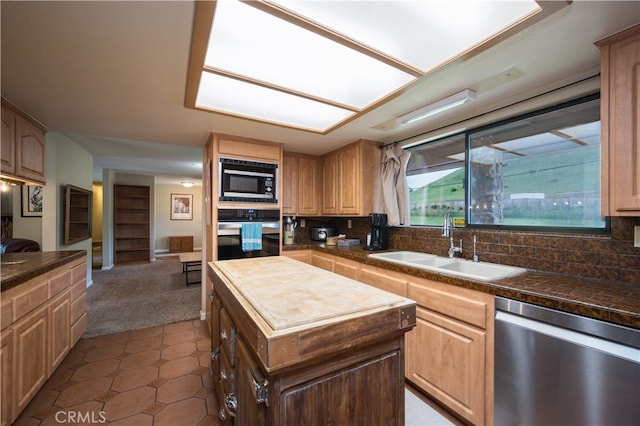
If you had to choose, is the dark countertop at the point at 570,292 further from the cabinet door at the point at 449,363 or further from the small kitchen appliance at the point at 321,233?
the small kitchen appliance at the point at 321,233

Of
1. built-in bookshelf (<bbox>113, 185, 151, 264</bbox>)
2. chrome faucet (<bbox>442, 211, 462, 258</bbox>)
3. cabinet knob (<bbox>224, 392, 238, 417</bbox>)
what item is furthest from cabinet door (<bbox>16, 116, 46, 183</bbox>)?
built-in bookshelf (<bbox>113, 185, 151, 264</bbox>)

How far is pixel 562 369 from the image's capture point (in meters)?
1.22

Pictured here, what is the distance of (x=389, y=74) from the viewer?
62.4 inches

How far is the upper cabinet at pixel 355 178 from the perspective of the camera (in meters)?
3.07

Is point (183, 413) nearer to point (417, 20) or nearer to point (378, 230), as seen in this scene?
point (378, 230)

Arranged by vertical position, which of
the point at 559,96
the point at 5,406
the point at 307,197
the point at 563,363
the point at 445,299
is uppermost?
the point at 559,96

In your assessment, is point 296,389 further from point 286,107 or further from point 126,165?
point 126,165

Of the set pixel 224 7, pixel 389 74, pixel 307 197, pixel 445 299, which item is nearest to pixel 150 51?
pixel 224 7

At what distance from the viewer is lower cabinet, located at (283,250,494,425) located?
151cm

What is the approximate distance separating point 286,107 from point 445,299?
1.88 metres

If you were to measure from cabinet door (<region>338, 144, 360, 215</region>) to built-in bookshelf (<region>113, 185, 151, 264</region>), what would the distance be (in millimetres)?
6079

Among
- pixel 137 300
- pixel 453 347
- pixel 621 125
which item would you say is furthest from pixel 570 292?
pixel 137 300

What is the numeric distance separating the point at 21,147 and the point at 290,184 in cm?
265

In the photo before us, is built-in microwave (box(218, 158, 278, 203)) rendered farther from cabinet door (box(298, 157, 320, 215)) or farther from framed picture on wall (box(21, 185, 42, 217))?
framed picture on wall (box(21, 185, 42, 217))
